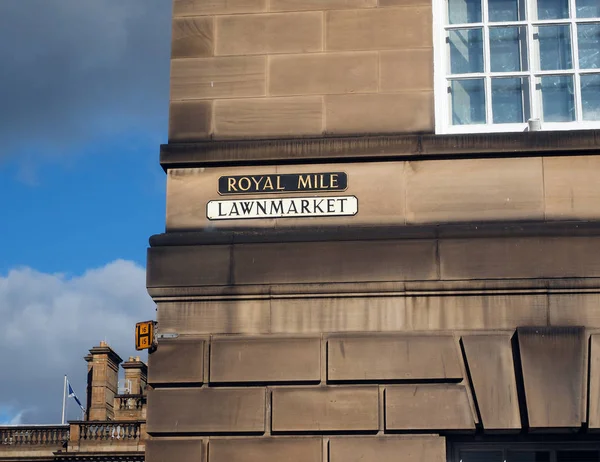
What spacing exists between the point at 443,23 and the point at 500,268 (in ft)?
8.93

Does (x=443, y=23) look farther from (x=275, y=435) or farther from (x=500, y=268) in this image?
(x=275, y=435)

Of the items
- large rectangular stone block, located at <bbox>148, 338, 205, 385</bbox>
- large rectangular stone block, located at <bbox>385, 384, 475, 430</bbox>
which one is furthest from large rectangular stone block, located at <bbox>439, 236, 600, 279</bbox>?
large rectangular stone block, located at <bbox>148, 338, 205, 385</bbox>

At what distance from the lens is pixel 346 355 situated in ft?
37.3

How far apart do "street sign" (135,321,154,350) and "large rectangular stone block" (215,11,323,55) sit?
112 inches

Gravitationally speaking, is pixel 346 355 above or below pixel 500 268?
below

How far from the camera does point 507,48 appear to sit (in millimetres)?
12570

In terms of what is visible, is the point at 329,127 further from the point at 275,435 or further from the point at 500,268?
the point at 275,435

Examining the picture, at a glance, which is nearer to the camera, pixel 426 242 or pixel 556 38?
pixel 426 242

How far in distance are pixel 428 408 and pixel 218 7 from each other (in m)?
4.60

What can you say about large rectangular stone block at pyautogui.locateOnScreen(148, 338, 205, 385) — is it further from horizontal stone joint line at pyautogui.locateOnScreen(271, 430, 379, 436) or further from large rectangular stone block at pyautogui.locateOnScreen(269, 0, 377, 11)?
large rectangular stone block at pyautogui.locateOnScreen(269, 0, 377, 11)

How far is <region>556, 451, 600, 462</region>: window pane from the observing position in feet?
37.3

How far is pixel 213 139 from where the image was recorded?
12320mm

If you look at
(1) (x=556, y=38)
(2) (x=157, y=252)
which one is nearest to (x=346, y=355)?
(2) (x=157, y=252)

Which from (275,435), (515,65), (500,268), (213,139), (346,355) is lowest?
(275,435)
